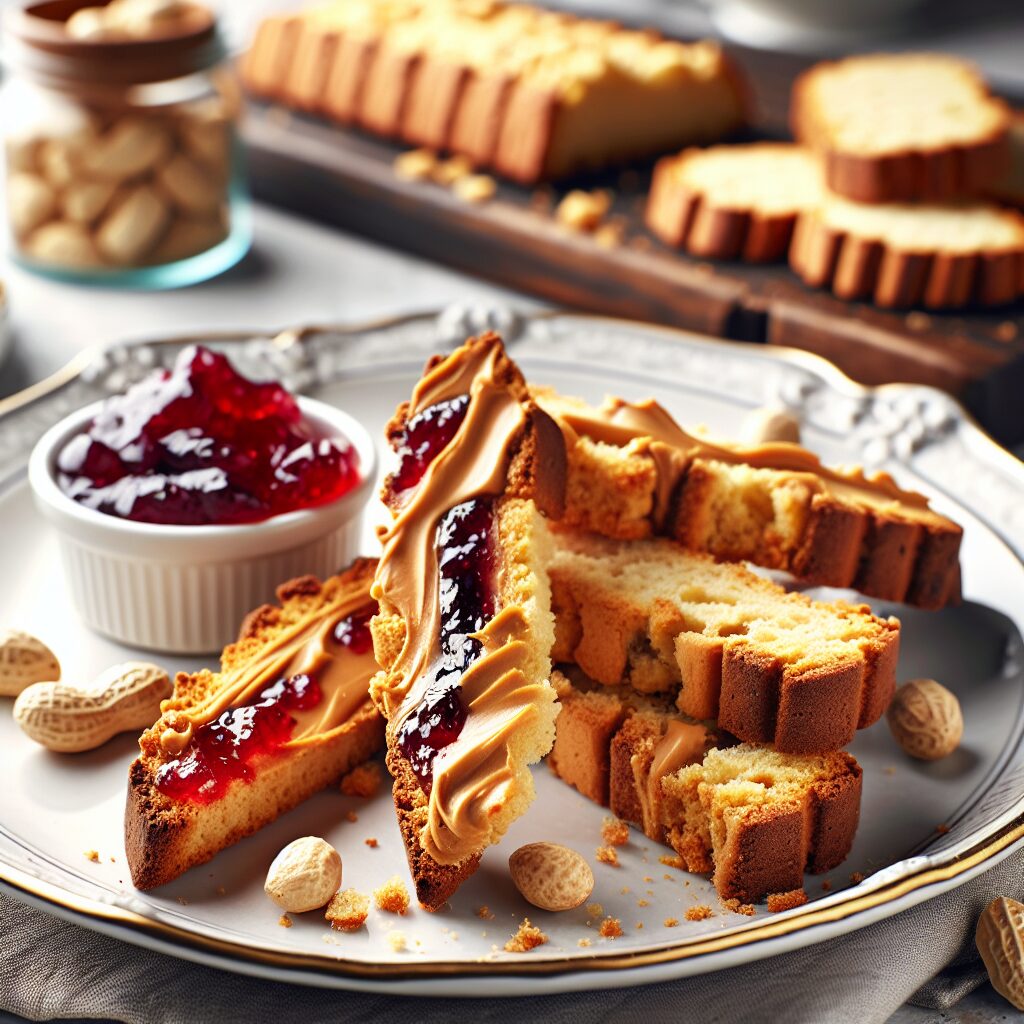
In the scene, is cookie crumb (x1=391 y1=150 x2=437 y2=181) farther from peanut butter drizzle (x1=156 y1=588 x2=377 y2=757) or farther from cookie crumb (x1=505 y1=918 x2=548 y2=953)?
cookie crumb (x1=505 y1=918 x2=548 y2=953)

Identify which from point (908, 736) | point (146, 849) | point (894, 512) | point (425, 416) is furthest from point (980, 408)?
point (146, 849)

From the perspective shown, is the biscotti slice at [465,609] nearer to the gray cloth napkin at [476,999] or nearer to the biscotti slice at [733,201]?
the gray cloth napkin at [476,999]

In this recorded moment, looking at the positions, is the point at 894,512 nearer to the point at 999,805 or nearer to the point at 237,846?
the point at 999,805

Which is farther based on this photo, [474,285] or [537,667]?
[474,285]

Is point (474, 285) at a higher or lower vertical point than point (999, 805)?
lower

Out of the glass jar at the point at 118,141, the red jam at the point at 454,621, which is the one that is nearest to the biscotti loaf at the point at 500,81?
the glass jar at the point at 118,141

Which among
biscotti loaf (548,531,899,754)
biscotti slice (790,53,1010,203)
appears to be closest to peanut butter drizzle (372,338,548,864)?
biscotti loaf (548,531,899,754)
